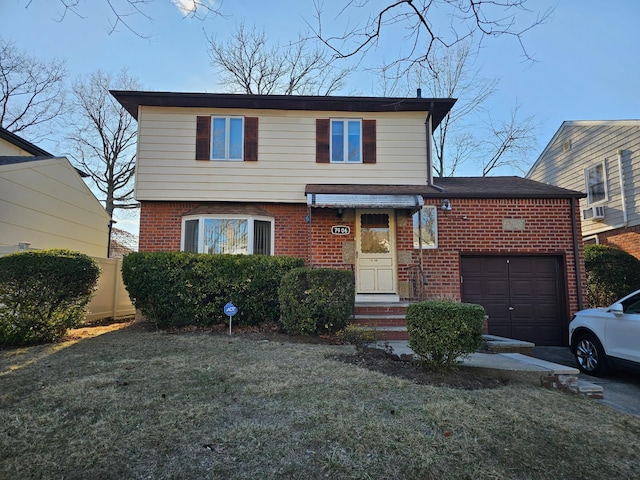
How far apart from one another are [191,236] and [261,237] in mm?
1785

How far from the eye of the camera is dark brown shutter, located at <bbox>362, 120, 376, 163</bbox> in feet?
32.9

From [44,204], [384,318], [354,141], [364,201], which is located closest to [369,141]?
[354,141]

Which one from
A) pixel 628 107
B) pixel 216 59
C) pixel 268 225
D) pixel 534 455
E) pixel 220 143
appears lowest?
pixel 534 455

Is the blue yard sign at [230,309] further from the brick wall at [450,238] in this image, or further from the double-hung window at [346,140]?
the double-hung window at [346,140]

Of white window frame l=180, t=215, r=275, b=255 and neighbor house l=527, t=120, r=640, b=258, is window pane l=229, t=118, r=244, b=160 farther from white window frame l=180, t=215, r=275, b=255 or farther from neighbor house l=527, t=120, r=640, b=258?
neighbor house l=527, t=120, r=640, b=258

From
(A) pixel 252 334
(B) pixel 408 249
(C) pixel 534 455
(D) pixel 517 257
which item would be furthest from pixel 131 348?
(D) pixel 517 257

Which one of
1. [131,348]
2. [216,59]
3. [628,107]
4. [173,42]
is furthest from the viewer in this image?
[216,59]

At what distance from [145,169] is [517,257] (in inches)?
381

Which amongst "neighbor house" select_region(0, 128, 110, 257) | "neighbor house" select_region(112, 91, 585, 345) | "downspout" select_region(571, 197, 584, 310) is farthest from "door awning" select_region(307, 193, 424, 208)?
"neighbor house" select_region(0, 128, 110, 257)

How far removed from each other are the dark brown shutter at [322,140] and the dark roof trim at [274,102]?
356mm

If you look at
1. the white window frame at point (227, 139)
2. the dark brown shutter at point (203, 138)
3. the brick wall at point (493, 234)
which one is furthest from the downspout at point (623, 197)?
the dark brown shutter at point (203, 138)

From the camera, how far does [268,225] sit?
984 centimetres

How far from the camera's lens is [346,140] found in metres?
10.1

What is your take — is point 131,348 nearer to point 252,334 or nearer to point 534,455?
point 252,334
